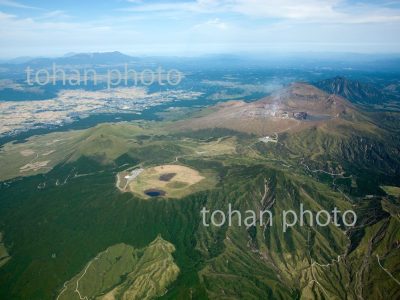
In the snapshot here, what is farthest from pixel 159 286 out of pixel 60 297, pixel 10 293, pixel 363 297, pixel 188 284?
pixel 363 297

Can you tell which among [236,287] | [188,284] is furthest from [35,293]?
[236,287]

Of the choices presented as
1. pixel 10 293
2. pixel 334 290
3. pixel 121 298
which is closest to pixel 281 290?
pixel 334 290

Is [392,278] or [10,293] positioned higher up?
[392,278]

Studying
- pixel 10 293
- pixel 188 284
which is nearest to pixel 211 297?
pixel 188 284

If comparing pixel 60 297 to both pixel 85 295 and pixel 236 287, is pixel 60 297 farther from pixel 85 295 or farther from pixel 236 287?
pixel 236 287

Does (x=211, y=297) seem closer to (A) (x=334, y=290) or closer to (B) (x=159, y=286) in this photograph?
(B) (x=159, y=286)

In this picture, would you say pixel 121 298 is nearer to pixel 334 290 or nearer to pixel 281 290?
pixel 281 290
